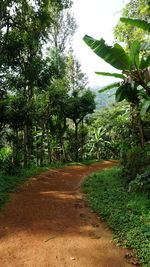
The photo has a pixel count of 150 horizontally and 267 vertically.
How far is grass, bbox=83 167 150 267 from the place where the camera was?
10.2 feet

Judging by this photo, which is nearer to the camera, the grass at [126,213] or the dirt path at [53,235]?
the dirt path at [53,235]

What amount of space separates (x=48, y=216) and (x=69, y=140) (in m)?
12.8

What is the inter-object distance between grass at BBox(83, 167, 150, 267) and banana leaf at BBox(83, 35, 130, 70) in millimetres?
3288

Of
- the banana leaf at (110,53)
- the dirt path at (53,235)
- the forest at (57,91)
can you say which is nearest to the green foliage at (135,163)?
the forest at (57,91)

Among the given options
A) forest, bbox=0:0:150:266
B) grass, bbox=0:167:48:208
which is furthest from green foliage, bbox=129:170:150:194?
grass, bbox=0:167:48:208

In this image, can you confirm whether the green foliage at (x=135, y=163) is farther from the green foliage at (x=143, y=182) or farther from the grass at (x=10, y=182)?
the grass at (x=10, y=182)

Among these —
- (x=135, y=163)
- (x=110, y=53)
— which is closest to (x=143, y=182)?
(x=135, y=163)

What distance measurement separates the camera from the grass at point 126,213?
10.2 feet

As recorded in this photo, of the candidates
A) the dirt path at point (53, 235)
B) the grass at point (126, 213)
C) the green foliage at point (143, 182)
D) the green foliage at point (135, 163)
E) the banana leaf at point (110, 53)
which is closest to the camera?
the dirt path at point (53, 235)

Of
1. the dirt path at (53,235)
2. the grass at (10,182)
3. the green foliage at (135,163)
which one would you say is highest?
the green foliage at (135,163)

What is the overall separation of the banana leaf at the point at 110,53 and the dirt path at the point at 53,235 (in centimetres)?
359

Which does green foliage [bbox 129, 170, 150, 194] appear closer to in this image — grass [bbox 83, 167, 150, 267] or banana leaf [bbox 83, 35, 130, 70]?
grass [bbox 83, 167, 150, 267]

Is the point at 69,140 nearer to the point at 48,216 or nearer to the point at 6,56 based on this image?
the point at 6,56

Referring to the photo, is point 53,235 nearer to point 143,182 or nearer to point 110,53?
point 143,182
